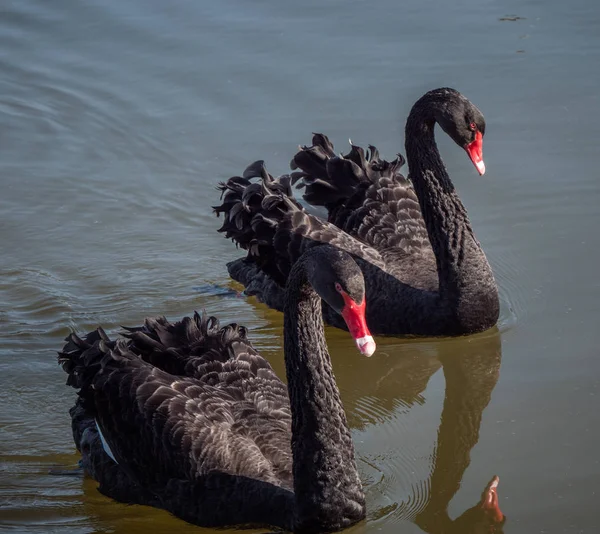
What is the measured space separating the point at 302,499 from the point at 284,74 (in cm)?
592

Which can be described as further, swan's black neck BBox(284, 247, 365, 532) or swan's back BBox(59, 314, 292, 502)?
swan's back BBox(59, 314, 292, 502)

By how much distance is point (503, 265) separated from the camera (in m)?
7.48

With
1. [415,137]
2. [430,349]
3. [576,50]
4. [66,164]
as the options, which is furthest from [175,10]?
[430,349]

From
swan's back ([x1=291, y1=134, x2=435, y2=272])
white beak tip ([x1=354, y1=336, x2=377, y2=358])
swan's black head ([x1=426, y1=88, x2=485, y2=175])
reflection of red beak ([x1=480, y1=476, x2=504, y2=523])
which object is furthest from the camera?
swan's back ([x1=291, y1=134, x2=435, y2=272])

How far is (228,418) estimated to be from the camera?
5.17m

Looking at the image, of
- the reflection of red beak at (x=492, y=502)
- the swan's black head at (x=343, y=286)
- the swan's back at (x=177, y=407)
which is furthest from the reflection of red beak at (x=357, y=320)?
the reflection of red beak at (x=492, y=502)

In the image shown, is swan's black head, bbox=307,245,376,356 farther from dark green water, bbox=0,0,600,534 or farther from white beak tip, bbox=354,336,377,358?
dark green water, bbox=0,0,600,534

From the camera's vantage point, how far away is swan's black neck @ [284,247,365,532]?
475cm

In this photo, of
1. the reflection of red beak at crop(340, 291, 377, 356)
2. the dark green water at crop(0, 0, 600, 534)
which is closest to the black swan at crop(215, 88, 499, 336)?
the dark green water at crop(0, 0, 600, 534)

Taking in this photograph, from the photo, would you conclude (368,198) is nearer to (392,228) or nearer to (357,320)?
(392,228)

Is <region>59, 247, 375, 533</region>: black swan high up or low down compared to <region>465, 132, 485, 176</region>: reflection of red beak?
down

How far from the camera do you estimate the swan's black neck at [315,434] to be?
15.6 ft

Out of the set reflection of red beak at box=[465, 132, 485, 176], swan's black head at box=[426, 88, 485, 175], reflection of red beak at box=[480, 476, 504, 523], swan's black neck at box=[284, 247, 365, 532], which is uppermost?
swan's black head at box=[426, 88, 485, 175]

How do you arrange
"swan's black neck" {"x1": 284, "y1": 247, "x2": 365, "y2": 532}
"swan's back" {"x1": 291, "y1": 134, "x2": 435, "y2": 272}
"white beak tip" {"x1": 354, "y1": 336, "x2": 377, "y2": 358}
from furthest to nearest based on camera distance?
"swan's back" {"x1": 291, "y1": 134, "x2": 435, "y2": 272} → "swan's black neck" {"x1": 284, "y1": 247, "x2": 365, "y2": 532} → "white beak tip" {"x1": 354, "y1": 336, "x2": 377, "y2": 358}
